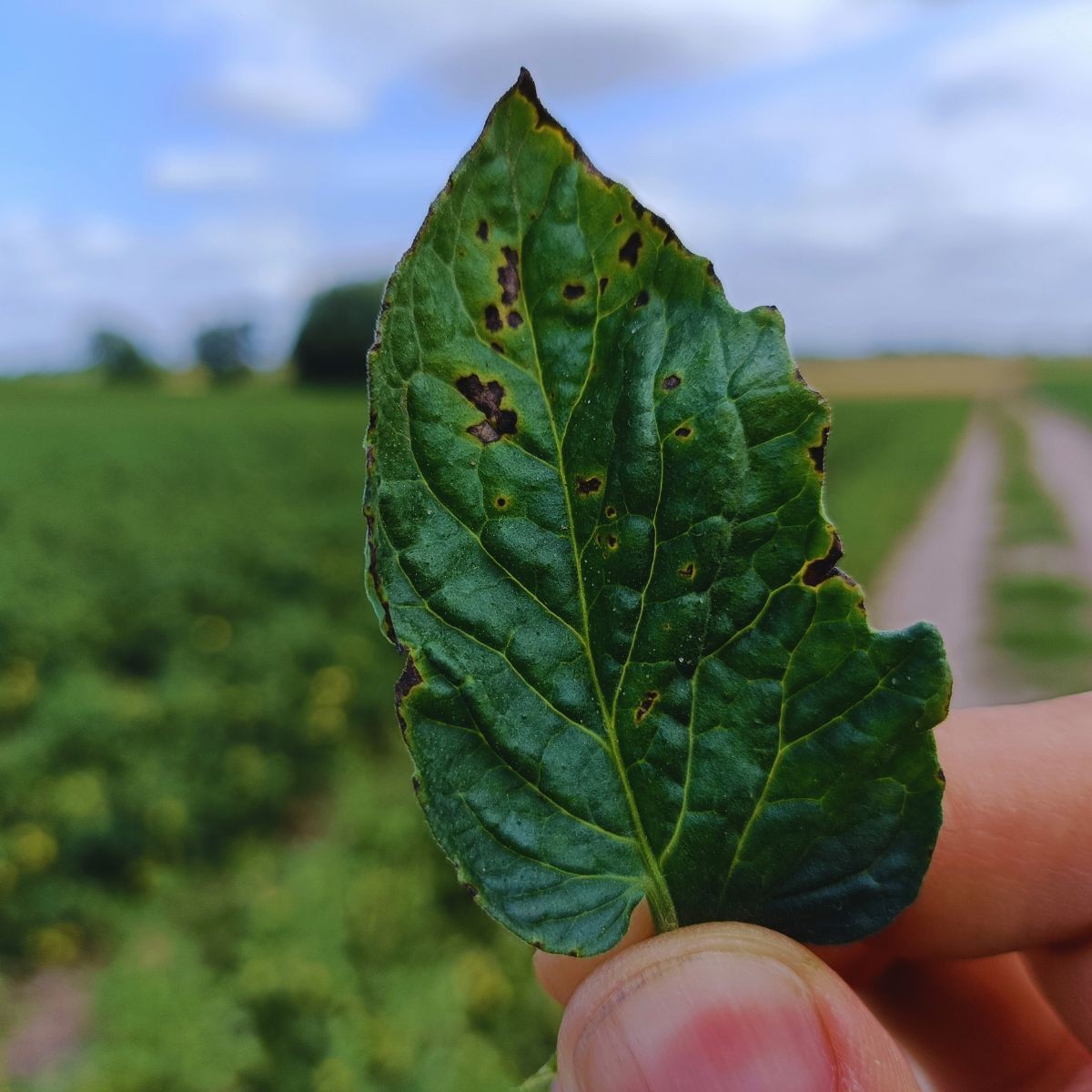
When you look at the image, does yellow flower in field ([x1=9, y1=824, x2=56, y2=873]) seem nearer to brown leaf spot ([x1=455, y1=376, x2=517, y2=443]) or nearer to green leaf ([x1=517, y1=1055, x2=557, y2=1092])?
green leaf ([x1=517, y1=1055, x2=557, y2=1092])

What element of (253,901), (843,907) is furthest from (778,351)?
(253,901)

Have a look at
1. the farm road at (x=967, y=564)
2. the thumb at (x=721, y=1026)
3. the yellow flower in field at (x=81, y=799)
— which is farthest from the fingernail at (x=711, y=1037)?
the yellow flower in field at (x=81, y=799)

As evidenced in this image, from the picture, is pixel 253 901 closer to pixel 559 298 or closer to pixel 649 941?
pixel 649 941

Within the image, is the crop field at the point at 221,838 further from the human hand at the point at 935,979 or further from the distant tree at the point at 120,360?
the distant tree at the point at 120,360

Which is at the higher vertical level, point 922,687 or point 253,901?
point 922,687

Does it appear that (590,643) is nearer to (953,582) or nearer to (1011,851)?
(1011,851)

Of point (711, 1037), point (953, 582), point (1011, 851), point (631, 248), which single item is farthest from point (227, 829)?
point (953, 582)
